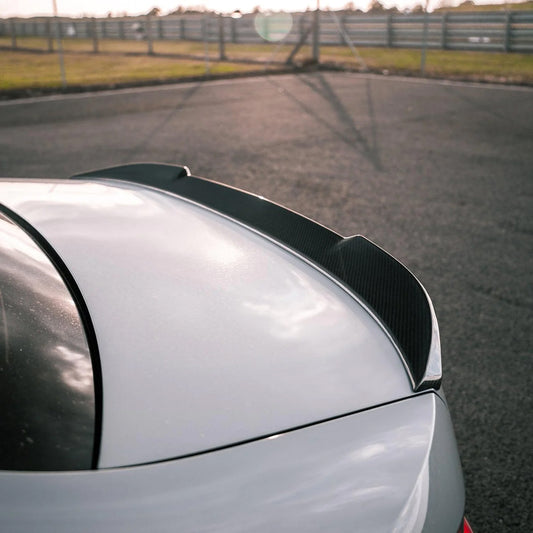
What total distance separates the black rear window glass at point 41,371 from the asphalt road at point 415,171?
55.4 inches

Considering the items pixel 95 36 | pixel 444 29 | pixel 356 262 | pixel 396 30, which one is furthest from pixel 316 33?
pixel 356 262

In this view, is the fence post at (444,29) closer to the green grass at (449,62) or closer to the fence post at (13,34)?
the green grass at (449,62)

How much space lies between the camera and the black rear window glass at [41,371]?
3.06ft

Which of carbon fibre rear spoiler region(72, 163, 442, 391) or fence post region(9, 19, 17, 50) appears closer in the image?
carbon fibre rear spoiler region(72, 163, 442, 391)

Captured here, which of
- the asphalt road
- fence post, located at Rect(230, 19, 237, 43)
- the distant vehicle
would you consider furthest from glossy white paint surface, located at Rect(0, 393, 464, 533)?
fence post, located at Rect(230, 19, 237, 43)

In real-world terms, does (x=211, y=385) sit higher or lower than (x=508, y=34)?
lower

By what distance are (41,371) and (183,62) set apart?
17944 millimetres

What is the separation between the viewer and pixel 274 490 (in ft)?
2.99

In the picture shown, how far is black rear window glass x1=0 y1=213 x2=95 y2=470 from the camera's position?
93cm

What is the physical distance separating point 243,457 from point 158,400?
0.61 ft

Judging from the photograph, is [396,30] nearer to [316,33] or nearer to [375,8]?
[316,33]

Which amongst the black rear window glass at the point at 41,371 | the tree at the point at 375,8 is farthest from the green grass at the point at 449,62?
the black rear window glass at the point at 41,371

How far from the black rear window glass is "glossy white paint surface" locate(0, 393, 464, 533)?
0.06 metres

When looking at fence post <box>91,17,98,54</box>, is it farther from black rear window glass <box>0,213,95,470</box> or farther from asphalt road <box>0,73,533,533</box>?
black rear window glass <box>0,213,95,470</box>
